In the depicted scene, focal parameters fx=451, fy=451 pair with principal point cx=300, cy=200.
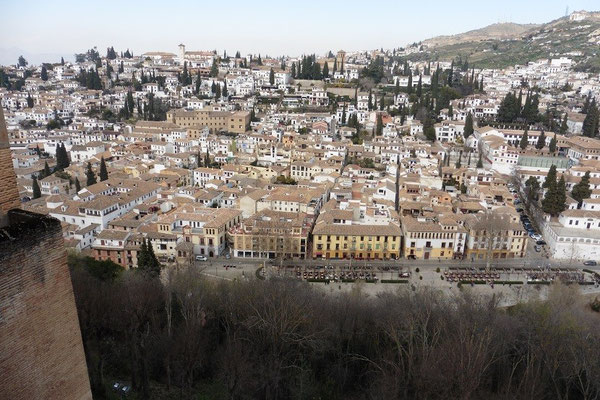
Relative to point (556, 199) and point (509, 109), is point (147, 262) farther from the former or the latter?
point (509, 109)

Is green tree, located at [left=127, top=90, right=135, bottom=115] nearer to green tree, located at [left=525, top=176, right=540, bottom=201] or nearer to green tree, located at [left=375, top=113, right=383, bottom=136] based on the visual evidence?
green tree, located at [left=375, top=113, right=383, bottom=136]

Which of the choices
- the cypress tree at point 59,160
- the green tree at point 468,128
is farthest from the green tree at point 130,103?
the green tree at point 468,128

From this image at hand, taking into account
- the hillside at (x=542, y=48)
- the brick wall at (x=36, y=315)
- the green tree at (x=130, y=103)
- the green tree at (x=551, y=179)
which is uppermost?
the hillside at (x=542, y=48)

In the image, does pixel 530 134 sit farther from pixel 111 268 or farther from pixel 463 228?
pixel 111 268

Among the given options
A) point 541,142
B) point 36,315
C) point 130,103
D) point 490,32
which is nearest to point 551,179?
point 541,142

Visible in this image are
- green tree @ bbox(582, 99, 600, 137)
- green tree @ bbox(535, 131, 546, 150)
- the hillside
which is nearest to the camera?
green tree @ bbox(535, 131, 546, 150)

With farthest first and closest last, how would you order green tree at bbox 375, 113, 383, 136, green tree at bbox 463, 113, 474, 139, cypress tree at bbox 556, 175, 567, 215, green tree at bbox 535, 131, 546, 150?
green tree at bbox 375, 113, 383, 136 → green tree at bbox 463, 113, 474, 139 → green tree at bbox 535, 131, 546, 150 → cypress tree at bbox 556, 175, 567, 215

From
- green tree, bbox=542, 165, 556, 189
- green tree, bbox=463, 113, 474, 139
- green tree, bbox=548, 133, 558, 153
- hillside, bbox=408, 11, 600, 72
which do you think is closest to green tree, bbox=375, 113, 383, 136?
green tree, bbox=463, 113, 474, 139

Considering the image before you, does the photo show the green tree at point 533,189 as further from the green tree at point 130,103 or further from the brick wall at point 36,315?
the green tree at point 130,103
